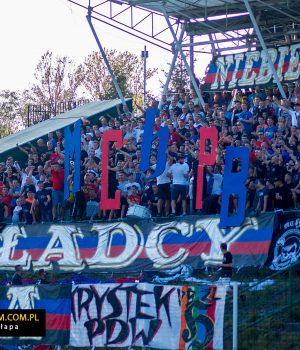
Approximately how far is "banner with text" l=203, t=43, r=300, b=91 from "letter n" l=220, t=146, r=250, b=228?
7912 mm

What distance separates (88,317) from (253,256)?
4.34m

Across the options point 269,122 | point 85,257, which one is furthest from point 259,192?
point 85,257

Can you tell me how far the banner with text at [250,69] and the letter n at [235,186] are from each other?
26.0ft

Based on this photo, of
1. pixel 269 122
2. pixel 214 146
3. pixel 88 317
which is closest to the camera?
pixel 88 317

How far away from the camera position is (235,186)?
18.6m

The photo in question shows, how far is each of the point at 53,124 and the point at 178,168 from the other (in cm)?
1320

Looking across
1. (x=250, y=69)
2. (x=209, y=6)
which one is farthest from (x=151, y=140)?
(x=209, y=6)

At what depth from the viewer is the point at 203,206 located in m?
20.0

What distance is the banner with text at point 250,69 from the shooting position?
2630 cm

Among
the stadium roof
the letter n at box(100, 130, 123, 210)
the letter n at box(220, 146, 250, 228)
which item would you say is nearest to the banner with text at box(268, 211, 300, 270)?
the letter n at box(220, 146, 250, 228)

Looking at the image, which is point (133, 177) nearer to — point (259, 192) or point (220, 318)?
point (259, 192)

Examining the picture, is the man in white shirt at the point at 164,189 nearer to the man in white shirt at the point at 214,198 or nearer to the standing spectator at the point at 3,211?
the man in white shirt at the point at 214,198

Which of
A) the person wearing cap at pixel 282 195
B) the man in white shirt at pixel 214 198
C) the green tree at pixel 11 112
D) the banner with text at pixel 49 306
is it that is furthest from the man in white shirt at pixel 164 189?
the green tree at pixel 11 112

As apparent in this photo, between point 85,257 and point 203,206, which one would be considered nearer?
point 203,206
